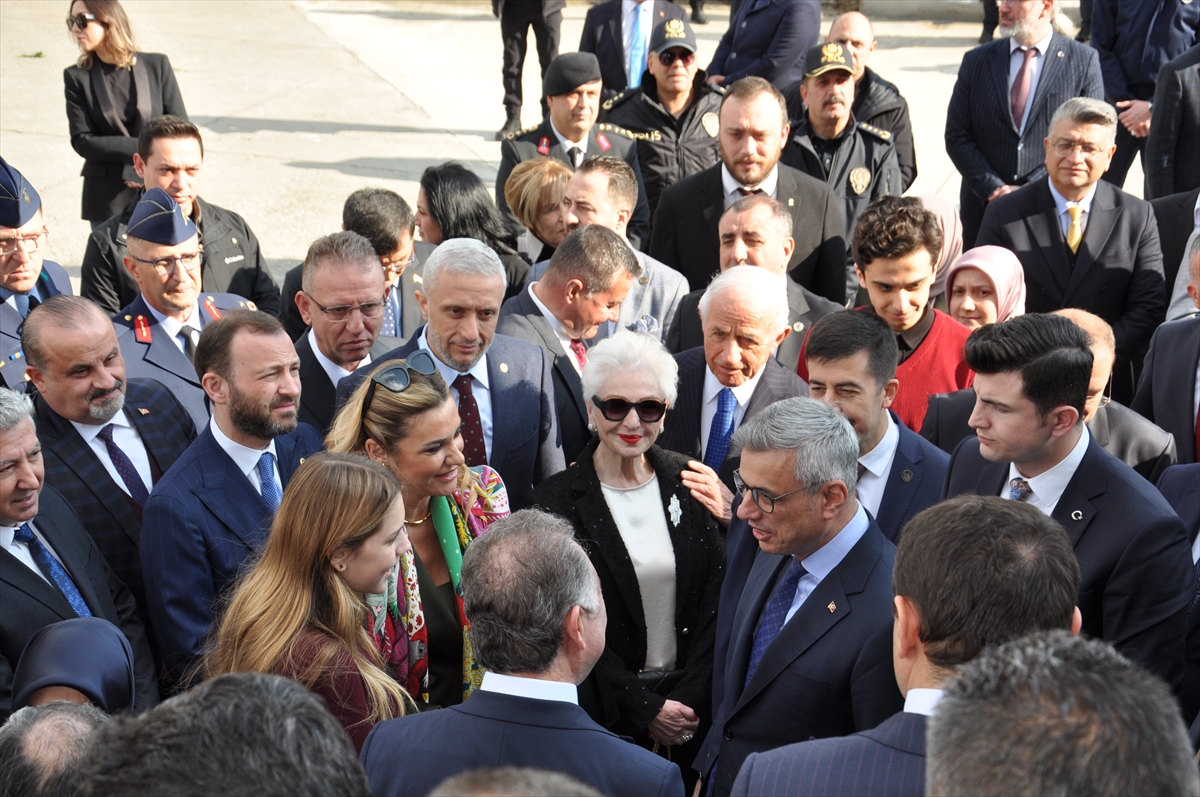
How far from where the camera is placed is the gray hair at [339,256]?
14.7 feet

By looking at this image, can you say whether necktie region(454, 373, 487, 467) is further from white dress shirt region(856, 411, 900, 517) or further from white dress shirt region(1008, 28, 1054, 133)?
white dress shirt region(1008, 28, 1054, 133)

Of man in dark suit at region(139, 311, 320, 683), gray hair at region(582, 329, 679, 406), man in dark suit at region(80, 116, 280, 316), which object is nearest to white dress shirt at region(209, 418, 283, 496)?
man in dark suit at region(139, 311, 320, 683)

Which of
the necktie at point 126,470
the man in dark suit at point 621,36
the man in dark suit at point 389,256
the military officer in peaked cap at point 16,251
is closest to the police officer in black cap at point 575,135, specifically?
the man in dark suit at point 389,256

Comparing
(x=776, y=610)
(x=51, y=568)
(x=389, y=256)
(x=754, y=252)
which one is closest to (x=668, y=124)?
(x=754, y=252)

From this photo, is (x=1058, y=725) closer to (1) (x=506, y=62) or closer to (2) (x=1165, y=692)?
(2) (x=1165, y=692)

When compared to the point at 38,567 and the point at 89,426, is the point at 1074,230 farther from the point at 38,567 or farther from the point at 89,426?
the point at 38,567

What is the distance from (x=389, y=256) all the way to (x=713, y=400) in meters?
1.91

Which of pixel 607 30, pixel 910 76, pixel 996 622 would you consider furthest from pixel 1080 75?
pixel 910 76

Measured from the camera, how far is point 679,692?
3633 millimetres

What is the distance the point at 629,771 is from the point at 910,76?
12.5 metres

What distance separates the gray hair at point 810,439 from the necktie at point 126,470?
7.01 ft

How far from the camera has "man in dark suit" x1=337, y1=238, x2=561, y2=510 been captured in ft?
13.8

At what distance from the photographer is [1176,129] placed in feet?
21.3

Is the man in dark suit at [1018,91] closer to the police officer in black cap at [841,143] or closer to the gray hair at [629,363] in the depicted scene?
the police officer in black cap at [841,143]
